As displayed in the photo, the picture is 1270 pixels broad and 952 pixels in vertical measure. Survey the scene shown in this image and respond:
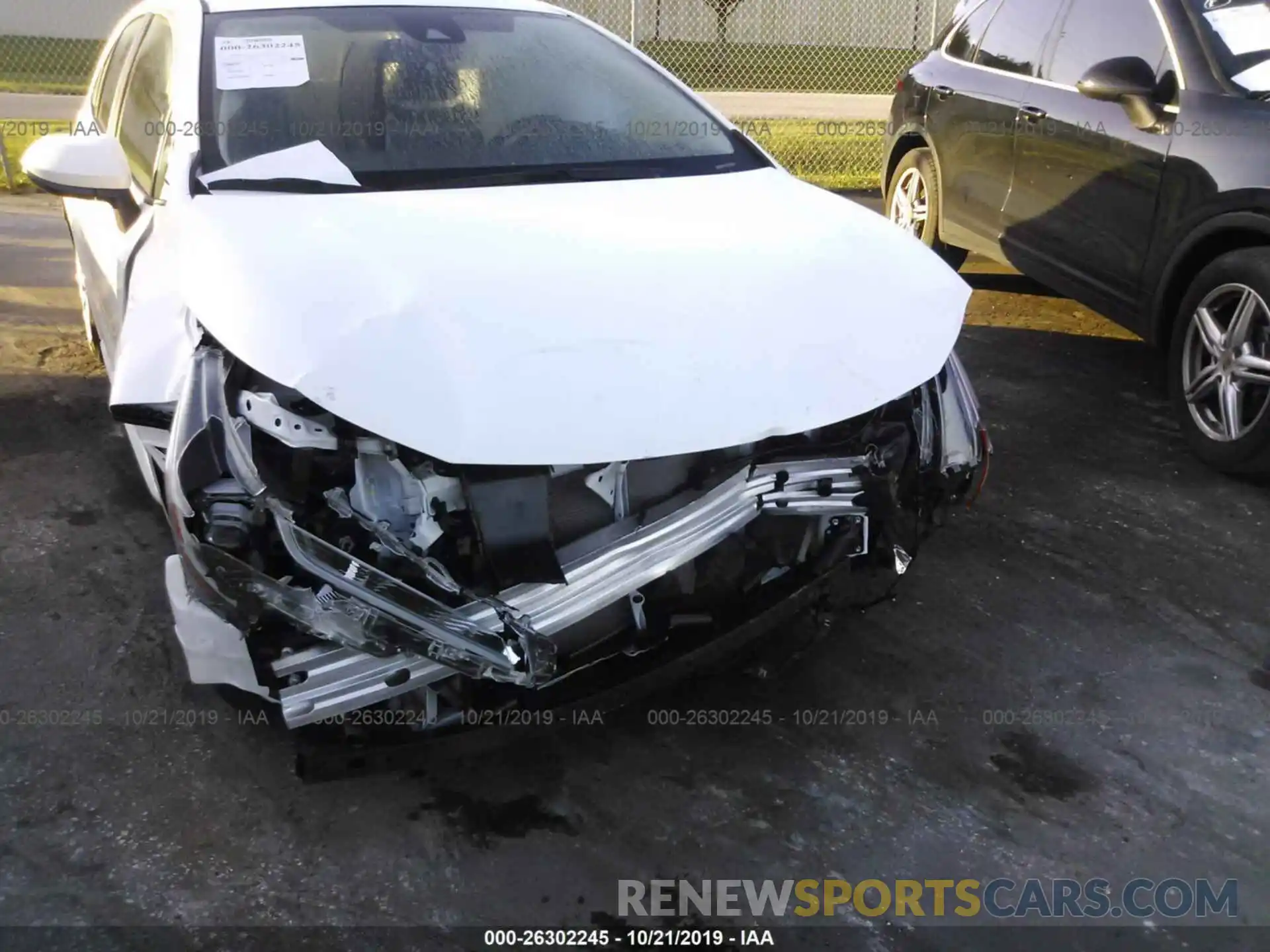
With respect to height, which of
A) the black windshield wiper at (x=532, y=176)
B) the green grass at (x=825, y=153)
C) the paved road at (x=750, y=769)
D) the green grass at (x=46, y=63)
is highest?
the black windshield wiper at (x=532, y=176)

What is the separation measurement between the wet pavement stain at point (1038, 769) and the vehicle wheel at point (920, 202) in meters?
3.94

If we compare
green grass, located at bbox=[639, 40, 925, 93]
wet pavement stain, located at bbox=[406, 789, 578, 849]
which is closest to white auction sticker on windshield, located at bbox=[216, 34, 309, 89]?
wet pavement stain, located at bbox=[406, 789, 578, 849]

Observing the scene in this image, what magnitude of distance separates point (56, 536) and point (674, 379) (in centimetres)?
245

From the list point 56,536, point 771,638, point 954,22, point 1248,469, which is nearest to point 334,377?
point 771,638

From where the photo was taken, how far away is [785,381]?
7.97 feet

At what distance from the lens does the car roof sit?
357cm

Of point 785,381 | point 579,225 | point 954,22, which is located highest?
point 954,22

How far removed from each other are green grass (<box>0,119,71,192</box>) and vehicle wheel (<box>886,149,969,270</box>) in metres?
6.84

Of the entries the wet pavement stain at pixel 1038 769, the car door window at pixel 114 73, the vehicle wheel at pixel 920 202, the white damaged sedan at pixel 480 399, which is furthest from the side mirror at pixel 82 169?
the vehicle wheel at pixel 920 202

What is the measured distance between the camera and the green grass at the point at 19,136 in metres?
8.96

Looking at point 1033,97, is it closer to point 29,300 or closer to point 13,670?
point 13,670

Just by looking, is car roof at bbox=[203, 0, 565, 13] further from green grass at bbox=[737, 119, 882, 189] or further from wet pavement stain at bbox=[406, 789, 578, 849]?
green grass at bbox=[737, 119, 882, 189]

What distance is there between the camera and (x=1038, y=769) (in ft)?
9.00

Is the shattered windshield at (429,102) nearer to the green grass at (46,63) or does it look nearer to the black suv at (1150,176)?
the black suv at (1150,176)
